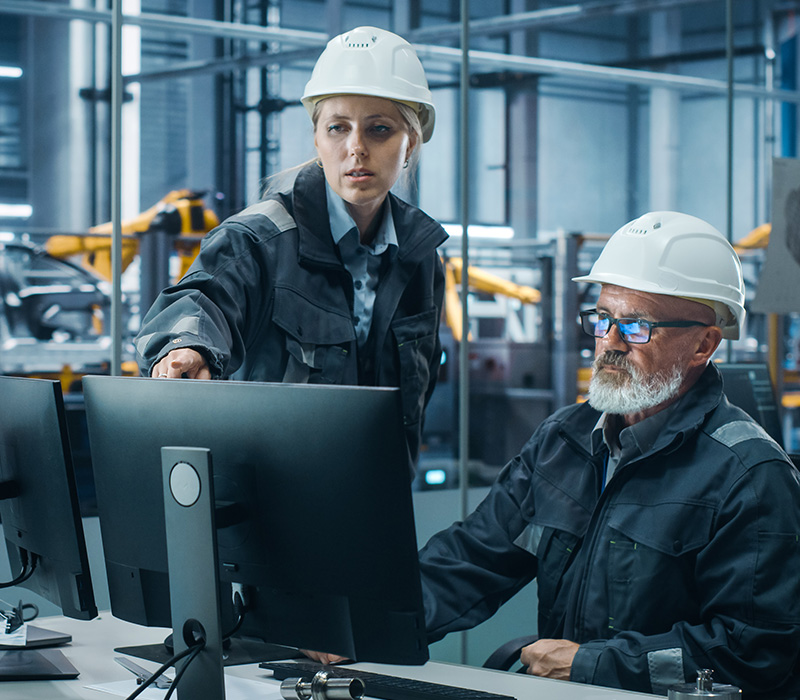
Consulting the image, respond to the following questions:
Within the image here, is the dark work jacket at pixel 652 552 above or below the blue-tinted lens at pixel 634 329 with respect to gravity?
below

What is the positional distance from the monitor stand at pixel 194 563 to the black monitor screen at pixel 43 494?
25 centimetres

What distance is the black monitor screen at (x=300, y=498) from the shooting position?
1.07m

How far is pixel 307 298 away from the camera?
6.90 ft

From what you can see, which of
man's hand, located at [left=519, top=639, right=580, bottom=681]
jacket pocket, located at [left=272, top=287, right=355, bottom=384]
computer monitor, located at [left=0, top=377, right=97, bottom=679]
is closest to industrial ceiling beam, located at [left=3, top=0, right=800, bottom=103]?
jacket pocket, located at [left=272, top=287, right=355, bottom=384]

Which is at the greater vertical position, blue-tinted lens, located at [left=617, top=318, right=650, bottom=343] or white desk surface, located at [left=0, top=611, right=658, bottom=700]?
blue-tinted lens, located at [left=617, top=318, right=650, bottom=343]

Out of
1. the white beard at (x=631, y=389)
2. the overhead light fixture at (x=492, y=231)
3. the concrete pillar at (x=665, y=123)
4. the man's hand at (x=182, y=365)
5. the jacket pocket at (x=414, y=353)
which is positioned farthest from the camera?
the concrete pillar at (x=665, y=123)

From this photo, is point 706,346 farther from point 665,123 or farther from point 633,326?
point 665,123

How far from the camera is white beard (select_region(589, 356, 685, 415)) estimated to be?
1880 mm

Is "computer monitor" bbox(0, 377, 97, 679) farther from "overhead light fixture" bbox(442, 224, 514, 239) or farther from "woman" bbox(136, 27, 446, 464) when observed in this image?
"overhead light fixture" bbox(442, 224, 514, 239)

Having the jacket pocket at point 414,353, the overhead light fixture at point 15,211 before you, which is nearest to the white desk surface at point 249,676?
the jacket pocket at point 414,353

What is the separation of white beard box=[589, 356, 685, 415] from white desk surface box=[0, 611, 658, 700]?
1.88ft

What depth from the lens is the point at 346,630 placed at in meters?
1.14

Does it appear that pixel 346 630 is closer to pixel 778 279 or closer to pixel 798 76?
pixel 778 279

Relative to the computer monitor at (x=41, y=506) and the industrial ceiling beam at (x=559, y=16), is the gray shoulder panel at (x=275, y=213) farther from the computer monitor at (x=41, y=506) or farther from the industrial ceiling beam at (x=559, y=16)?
the industrial ceiling beam at (x=559, y=16)
